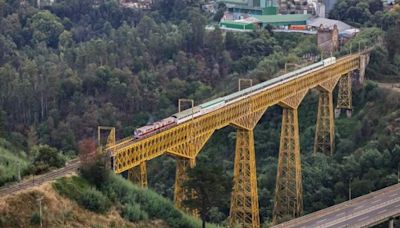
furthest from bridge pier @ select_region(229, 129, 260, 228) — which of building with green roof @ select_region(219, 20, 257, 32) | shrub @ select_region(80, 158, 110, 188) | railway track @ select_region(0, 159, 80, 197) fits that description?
building with green roof @ select_region(219, 20, 257, 32)

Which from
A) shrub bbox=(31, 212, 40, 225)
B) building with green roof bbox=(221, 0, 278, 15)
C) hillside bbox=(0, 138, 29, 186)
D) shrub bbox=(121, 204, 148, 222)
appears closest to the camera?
shrub bbox=(31, 212, 40, 225)

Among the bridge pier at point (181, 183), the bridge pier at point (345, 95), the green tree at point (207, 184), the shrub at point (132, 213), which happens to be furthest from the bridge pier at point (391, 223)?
the bridge pier at point (345, 95)

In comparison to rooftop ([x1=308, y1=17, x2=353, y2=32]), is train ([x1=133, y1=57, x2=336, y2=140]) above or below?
above

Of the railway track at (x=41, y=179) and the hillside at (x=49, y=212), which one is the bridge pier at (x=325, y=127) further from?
the hillside at (x=49, y=212)

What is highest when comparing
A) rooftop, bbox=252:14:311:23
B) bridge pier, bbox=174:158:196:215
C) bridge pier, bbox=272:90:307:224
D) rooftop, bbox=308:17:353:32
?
rooftop, bbox=252:14:311:23

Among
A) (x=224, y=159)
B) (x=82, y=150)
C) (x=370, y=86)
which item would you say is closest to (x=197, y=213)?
(x=82, y=150)

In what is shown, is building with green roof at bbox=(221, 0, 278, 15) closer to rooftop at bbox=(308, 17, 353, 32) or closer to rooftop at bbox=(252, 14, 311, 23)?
rooftop at bbox=(252, 14, 311, 23)

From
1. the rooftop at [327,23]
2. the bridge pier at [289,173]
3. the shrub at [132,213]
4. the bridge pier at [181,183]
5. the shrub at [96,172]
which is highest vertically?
the shrub at [96,172]
